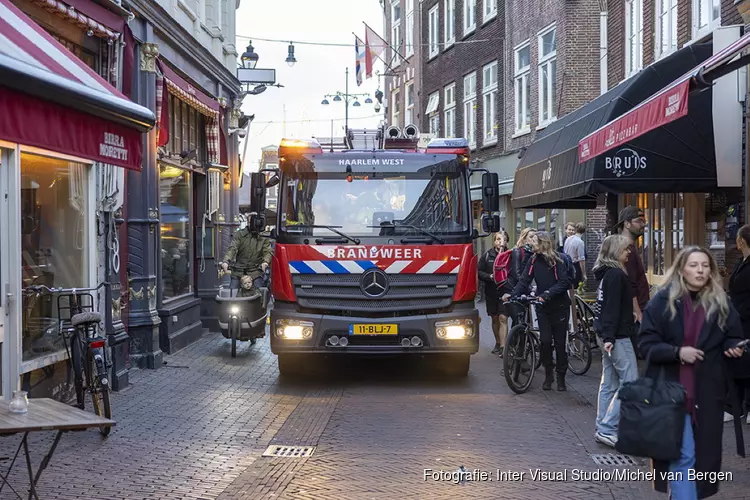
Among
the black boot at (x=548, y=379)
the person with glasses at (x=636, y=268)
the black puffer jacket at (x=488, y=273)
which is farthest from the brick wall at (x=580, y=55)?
the person with glasses at (x=636, y=268)

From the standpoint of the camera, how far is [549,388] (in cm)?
1073

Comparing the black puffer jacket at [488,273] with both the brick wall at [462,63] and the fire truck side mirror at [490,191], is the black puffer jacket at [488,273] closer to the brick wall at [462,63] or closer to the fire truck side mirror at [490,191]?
the fire truck side mirror at [490,191]

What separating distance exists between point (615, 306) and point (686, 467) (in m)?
2.57

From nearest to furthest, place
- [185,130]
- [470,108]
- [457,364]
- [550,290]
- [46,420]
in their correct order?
[46,420]
[550,290]
[457,364]
[185,130]
[470,108]

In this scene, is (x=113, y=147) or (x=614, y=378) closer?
(x=113, y=147)

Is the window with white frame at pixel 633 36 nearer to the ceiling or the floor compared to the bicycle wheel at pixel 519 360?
nearer to the ceiling

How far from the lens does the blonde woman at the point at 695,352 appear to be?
5.02 m

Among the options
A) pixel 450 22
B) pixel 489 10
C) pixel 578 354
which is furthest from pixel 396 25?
pixel 578 354

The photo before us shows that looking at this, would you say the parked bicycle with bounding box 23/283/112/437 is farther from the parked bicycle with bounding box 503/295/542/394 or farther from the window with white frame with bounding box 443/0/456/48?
the window with white frame with bounding box 443/0/456/48

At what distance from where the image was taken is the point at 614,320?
24.6 ft

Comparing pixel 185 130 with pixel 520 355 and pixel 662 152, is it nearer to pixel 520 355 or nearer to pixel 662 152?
pixel 520 355

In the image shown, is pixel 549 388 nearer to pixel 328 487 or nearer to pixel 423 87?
pixel 328 487

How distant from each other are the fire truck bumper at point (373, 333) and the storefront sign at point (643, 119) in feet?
7.85

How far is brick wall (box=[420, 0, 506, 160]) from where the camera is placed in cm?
2720
